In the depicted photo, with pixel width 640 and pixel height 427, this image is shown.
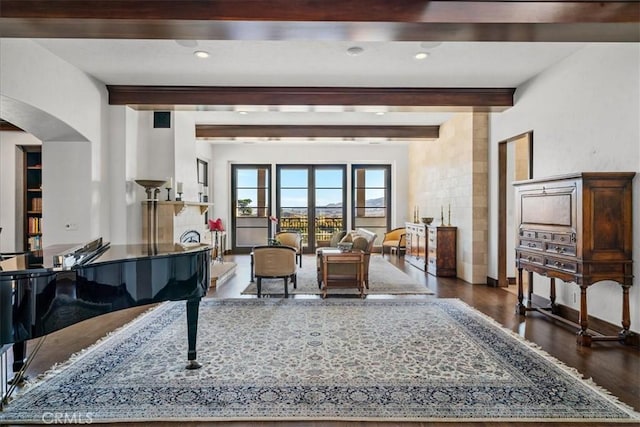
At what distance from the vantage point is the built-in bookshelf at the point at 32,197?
6.65 meters

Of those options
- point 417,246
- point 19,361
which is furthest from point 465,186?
point 19,361

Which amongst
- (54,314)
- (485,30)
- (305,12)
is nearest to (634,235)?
(485,30)

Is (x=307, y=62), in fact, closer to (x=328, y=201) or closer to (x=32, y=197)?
(x=32, y=197)

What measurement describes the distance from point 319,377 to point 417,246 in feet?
18.0

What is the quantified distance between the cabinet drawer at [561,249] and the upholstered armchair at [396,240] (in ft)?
17.9

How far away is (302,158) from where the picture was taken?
10.0 m

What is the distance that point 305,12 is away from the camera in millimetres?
2814

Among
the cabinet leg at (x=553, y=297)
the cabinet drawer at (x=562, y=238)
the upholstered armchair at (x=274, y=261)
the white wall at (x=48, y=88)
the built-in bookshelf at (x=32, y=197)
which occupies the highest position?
the white wall at (x=48, y=88)

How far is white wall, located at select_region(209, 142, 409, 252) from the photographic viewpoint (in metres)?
9.89

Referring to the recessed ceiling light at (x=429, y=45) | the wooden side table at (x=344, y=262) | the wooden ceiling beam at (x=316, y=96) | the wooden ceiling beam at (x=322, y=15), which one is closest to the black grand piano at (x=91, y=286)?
the wooden ceiling beam at (x=322, y=15)

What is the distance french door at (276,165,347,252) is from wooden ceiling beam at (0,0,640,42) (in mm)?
7207

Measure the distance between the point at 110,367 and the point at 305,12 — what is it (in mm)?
3173

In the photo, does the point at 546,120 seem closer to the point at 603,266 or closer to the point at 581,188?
the point at 581,188

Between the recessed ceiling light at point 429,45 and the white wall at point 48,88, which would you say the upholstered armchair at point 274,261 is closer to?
the white wall at point 48,88
